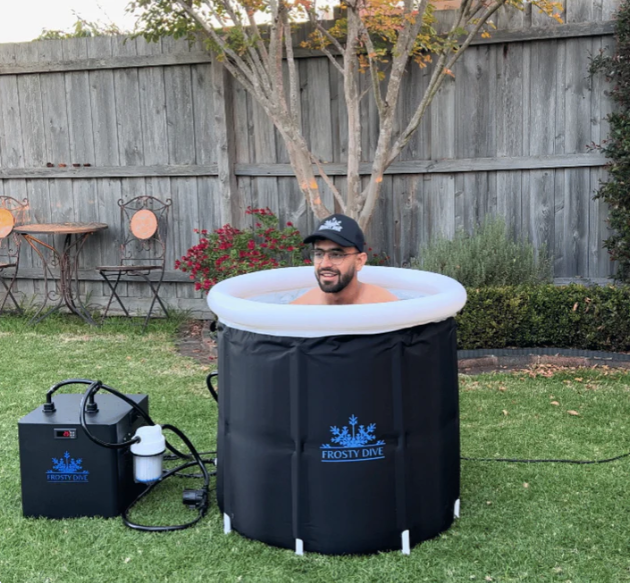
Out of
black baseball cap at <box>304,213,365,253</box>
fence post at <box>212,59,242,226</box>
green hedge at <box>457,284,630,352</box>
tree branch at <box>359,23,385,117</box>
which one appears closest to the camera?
black baseball cap at <box>304,213,365,253</box>

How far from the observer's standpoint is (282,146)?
7.58m

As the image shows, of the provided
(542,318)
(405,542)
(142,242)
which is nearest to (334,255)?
(405,542)

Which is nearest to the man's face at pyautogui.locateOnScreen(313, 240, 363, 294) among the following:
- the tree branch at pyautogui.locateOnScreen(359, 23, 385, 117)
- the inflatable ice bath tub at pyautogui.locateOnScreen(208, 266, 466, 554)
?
the inflatable ice bath tub at pyautogui.locateOnScreen(208, 266, 466, 554)

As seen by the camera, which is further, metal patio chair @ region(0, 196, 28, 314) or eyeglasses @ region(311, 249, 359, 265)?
metal patio chair @ region(0, 196, 28, 314)

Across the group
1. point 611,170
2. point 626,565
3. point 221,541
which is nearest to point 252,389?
point 221,541

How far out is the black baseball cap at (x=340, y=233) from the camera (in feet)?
11.2

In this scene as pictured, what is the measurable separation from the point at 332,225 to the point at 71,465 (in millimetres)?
1574

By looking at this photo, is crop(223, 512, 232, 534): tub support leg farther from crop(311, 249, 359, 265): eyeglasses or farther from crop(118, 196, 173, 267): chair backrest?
A: crop(118, 196, 173, 267): chair backrest

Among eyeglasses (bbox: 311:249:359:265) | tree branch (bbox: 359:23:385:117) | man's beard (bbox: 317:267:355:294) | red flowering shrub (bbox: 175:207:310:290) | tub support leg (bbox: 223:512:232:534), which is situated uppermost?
tree branch (bbox: 359:23:385:117)

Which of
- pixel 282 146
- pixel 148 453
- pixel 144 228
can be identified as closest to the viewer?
pixel 148 453

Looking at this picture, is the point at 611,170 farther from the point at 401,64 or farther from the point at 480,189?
the point at 401,64

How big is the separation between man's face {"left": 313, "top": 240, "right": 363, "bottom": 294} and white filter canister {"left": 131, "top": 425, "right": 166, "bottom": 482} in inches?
40.3

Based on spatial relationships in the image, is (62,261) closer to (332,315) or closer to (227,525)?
(227,525)

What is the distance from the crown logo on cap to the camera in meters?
3.45
